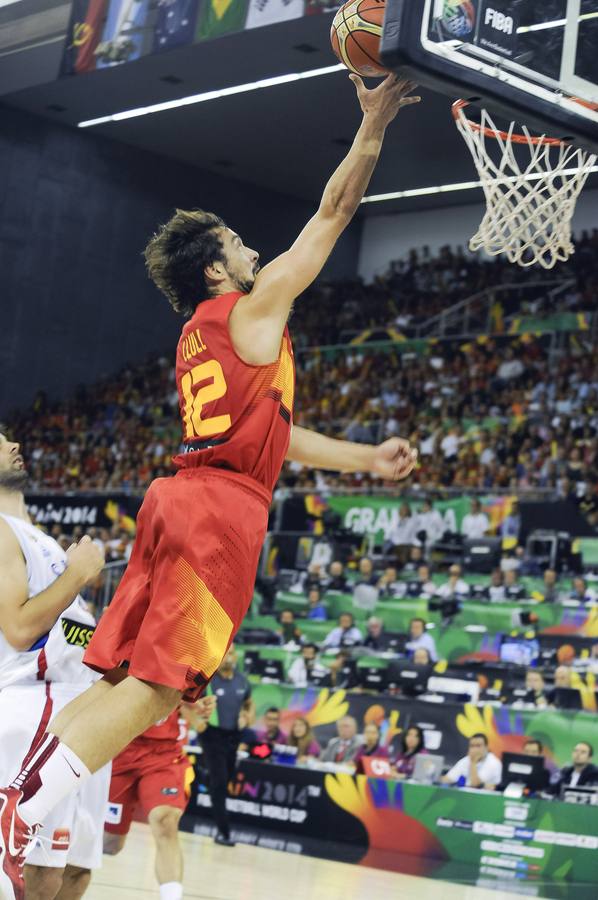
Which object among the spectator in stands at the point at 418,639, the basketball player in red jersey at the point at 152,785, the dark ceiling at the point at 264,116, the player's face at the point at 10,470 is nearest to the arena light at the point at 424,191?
the dark ceiling at the point at 264,116

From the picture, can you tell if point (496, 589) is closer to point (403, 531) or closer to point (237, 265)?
point (403, 531)

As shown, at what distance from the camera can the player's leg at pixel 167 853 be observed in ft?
20.5

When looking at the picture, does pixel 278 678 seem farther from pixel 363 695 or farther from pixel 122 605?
pixel 122 605

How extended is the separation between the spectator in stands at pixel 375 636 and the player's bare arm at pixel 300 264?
11.5 meters

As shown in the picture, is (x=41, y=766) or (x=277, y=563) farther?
(x=277, y=563)

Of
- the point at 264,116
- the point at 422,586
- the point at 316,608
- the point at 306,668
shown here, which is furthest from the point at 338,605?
the point at 264,116

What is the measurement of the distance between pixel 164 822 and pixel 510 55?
4.19m

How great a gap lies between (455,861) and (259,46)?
14.8m

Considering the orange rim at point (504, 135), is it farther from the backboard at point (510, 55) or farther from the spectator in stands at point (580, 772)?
the spectator in stands at point (580, 772)

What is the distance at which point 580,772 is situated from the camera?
11180mm

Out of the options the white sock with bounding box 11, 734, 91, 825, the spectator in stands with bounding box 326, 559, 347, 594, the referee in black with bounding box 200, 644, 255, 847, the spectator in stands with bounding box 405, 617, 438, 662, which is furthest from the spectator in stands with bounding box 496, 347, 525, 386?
the white sock with bounding box 11, 734, 91, 825

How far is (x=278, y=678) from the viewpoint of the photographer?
48.8ft

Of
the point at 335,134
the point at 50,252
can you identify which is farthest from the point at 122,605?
the point at 50,252

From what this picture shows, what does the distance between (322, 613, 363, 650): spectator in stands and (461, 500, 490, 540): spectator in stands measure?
262cm
